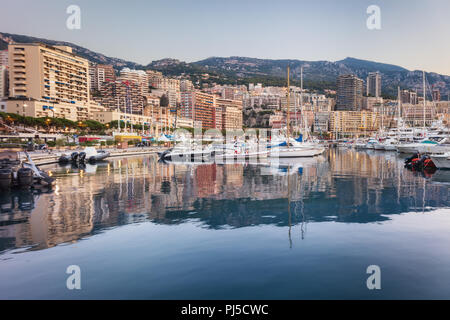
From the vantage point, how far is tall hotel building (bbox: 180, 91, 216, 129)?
18250cm

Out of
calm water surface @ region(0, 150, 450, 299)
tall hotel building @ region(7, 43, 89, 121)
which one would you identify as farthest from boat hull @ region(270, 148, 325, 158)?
tall hotel building @ region(7, 43, 89, 121)

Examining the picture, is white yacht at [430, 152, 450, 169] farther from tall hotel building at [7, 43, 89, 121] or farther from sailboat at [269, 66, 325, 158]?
tall hotel building at [7, 43, 89, 121]

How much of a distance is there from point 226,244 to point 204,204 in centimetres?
533

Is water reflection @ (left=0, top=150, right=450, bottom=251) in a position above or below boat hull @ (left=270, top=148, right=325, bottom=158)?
below

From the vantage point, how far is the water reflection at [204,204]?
10.8 m

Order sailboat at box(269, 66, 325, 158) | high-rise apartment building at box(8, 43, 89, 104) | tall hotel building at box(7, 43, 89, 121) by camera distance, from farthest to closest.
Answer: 1. high-rise apartment building at box(8, 43, 89, 104)
2. tall hotel building at box(7, 43, 89, 121)
3. sailboat at box(269, 66, 325, 158)

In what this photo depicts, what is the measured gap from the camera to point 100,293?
20.6 ft

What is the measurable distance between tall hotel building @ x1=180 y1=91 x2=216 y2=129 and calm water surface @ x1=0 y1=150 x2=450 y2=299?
164045 mm

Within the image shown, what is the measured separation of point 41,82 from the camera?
110 m

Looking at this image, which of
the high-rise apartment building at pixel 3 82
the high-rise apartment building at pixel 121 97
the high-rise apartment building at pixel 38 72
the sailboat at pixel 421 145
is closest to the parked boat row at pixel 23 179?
the sailboat at pixel 421 145

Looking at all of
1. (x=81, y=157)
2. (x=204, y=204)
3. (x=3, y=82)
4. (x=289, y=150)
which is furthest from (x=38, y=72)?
(x=204, y=204)

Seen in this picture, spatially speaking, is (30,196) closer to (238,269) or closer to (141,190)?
(141,190)

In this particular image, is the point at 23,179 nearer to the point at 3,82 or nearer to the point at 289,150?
the point at 289,150
